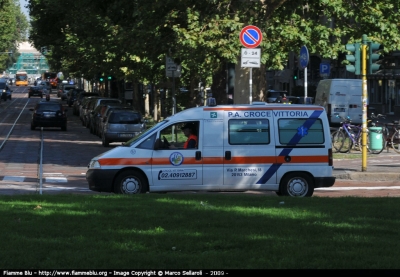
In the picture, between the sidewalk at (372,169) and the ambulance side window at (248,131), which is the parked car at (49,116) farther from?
the ambulance side window at (248,131)

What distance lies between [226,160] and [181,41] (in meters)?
9.65

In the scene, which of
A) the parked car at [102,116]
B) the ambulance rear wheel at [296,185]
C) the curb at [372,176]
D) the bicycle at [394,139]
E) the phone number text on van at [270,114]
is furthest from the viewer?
the parked car at [102,116]

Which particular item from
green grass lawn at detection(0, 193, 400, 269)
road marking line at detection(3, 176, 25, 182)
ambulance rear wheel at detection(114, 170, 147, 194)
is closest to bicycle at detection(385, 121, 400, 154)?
road marking line at detection(3, 176, 25, 182)

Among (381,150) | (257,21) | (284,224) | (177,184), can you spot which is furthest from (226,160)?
(381,150)

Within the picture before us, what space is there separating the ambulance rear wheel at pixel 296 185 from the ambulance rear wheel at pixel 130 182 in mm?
2646

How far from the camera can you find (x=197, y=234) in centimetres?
920

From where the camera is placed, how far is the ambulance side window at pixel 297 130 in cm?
1656

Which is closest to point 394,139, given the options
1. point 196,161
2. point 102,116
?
point 196,161

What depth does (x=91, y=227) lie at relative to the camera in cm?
975

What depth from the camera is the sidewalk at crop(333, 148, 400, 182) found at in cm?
2144

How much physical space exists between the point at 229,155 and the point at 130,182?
76.8 inches

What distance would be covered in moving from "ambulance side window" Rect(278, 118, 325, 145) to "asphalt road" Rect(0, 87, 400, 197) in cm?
113

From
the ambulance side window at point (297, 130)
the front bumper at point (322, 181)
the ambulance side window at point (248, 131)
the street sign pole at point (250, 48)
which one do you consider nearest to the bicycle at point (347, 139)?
the street sign pole at point (250, 48)

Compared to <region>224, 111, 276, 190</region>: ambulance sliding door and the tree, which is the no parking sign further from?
<region>224, 111, 276, 190</region>: ambulance sliding door
